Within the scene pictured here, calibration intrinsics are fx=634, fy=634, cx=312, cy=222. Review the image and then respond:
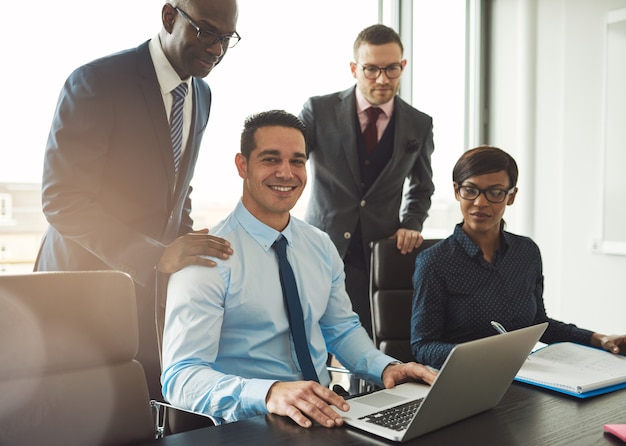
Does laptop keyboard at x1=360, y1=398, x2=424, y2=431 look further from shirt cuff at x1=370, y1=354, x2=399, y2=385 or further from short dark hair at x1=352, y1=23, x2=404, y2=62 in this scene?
short dark hair at x1=352, y1=23, x2=404, y2=62

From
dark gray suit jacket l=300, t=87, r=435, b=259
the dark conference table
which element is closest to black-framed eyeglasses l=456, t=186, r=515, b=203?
dark gray suit jacket l=300, t=87, r=435, b=259

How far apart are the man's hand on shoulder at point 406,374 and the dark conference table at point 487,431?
178mm

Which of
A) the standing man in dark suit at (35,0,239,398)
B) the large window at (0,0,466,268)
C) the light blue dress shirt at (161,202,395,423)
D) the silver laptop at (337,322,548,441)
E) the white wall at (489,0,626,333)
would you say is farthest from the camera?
the white wall at (489,0,626,333)

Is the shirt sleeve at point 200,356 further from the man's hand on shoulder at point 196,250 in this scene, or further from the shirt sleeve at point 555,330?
the shirt sleeve at point 555,330

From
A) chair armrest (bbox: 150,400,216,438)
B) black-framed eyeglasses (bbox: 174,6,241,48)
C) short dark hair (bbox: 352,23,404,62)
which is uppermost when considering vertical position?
short dark hair (bbox: 352,23,404,62)

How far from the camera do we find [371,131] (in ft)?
9.00

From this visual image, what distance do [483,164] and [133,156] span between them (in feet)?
3.65

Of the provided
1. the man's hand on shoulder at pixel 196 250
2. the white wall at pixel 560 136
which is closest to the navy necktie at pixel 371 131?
the man's hand on shoulder at pixel 196 250

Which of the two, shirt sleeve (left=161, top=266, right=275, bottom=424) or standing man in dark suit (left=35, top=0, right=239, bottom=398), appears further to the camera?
standing man in dark suit (left=35, top=0, right=239, bottom=398)

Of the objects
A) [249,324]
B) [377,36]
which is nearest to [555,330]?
[249,324]

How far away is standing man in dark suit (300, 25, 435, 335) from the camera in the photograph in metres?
2.67

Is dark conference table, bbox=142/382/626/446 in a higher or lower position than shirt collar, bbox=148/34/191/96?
lower

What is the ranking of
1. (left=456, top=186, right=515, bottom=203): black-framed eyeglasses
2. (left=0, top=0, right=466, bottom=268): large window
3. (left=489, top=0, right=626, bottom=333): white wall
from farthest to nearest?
(left=489, top=0, right=626, bottom=333): white wall < (left=0, top=0, right=466, bottom=268): large window < (left=456, top=186, right=515, bottom=203): black-framed eyeglasses

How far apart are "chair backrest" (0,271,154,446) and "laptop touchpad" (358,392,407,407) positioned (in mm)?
453
